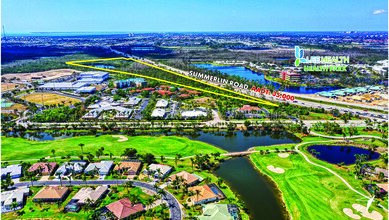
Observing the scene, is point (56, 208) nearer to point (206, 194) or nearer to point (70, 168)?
point (70, 168)

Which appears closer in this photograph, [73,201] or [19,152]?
[73,201]

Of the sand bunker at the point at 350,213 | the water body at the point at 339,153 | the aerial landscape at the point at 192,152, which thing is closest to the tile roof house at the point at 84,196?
the aerial landscape at the point at 192,152

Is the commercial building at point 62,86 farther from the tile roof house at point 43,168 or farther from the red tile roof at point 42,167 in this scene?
the tile roof house at point 43,168

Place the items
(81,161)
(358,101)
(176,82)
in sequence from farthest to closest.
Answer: (176,82) < (358,101) < (81,161)

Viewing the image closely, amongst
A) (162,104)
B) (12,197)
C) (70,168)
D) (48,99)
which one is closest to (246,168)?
(70,168)

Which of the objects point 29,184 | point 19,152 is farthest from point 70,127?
point 29,184

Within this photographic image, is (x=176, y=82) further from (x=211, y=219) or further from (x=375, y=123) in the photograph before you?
(x=211, y=219)

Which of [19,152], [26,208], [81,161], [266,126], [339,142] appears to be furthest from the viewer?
[266,126]
